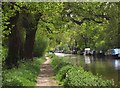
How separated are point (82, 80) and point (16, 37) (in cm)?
1229

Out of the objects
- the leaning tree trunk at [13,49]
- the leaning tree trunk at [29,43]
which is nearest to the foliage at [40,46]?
the leaning tree trunk at [29,43]

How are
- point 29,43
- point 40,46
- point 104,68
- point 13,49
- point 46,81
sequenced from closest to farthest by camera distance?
point 46,81
point 13,49
point 29,43
point 104,68
point 40,46

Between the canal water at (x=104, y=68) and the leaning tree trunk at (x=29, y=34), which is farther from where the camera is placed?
the leaning tree trunk at (x=29, y=34)

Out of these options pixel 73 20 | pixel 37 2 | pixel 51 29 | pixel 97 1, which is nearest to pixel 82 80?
pixel 37 2

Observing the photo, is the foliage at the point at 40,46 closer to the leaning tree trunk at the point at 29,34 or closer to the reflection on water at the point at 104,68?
the reflection on water at the point at 104,68

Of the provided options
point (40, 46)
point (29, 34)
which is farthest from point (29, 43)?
point (40, 46)

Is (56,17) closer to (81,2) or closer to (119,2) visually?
(81,2)

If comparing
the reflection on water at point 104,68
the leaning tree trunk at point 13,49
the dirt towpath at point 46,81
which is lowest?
the reflection on water at point 104,68

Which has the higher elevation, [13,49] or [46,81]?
[13,49]

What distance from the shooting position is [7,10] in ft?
65.0

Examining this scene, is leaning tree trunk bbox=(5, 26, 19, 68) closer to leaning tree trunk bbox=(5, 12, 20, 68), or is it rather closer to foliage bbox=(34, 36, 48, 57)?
leaning tree trunk bbox=(5, 12, 20, 68)

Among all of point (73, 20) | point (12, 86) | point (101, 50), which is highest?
point (73, 20)

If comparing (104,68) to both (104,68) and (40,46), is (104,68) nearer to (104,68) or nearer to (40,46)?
(104,68)

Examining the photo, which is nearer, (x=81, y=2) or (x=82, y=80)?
(x=82, y=80)
